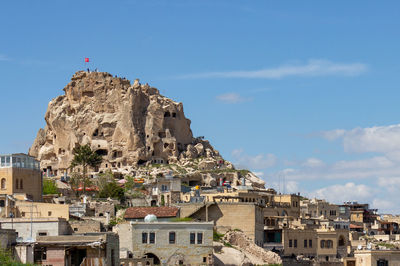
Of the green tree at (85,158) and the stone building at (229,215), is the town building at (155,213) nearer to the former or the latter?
the stone building at (229,215)

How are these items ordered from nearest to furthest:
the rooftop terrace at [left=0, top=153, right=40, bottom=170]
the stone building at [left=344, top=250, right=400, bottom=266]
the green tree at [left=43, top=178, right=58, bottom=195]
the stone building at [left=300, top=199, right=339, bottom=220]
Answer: the stone building at [left=344, top=250, right=400, bottom=266], the rooftop terrace at [left=0, top=153, right=40, bottom=170], the green tree at [left=43, top=178, right=58, bottom=195], the stone building at [left=300, top=199, right=339, bottom=220]

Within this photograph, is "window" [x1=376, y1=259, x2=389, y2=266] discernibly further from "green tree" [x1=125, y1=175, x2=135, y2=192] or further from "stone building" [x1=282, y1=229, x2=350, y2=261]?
"green tree" [x1=125, y1=175, x2=135, y2=192]

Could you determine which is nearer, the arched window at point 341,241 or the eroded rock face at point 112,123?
the arched window at point 341,241

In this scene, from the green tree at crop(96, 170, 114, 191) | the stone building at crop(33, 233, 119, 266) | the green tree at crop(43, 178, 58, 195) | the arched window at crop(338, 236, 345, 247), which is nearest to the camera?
the stone building at crop(33, 233, 119, 266)

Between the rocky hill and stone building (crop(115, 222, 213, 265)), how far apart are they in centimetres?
7795

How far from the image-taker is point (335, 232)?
94125 mm

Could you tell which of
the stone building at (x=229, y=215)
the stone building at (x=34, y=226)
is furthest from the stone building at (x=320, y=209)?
the stone building at (x=34, y=226)

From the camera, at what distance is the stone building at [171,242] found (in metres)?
67.7

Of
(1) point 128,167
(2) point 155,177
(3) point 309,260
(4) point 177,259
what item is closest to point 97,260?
(4) point 177,259

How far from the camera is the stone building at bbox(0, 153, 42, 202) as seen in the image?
83062 millimetres

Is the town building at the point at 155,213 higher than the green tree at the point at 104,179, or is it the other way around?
the green tree at the point at 104,179

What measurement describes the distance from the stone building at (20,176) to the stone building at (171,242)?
1766 cm

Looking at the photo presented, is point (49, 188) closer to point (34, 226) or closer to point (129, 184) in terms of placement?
point (129, 184)

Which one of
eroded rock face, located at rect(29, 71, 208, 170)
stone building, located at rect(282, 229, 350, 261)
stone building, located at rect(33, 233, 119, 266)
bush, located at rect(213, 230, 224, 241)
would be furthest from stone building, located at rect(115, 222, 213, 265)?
eroded rock face, located at rect(29, 71, 208, 170)
